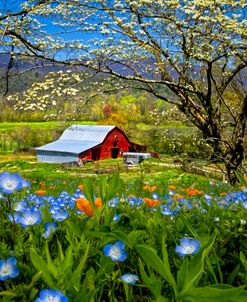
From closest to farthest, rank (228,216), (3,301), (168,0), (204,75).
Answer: (3,301), (228,216), (168,0), (204,75)

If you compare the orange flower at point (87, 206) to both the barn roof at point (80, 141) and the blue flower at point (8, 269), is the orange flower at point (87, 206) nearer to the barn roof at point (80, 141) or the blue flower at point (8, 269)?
the blue flower at point (8, 269)

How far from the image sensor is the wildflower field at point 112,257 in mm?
777

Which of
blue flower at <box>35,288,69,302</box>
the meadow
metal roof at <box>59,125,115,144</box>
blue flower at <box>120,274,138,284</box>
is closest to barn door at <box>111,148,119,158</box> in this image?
metal roof at <box>59,125,115,144</box>

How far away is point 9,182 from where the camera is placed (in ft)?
3.93

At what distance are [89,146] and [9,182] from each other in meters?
62.6

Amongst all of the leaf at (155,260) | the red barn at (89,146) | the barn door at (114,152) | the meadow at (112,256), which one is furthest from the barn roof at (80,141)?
the leaf at (155,260)

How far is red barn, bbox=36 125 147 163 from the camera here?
62.7 meters

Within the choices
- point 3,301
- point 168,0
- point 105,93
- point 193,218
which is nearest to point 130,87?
point 105,93

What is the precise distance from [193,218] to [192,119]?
1079cm

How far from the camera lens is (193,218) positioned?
5.42 feet

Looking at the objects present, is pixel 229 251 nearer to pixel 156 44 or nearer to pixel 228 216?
pixel 228 216

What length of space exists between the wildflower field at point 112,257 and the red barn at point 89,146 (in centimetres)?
5804

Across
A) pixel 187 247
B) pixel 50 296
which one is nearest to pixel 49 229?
pixel 187 247

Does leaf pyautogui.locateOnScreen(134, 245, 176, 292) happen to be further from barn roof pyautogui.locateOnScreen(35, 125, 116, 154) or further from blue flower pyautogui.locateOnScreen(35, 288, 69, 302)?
barn roof pyautogui.locateOnScreen(35, 125, 116, 154)
